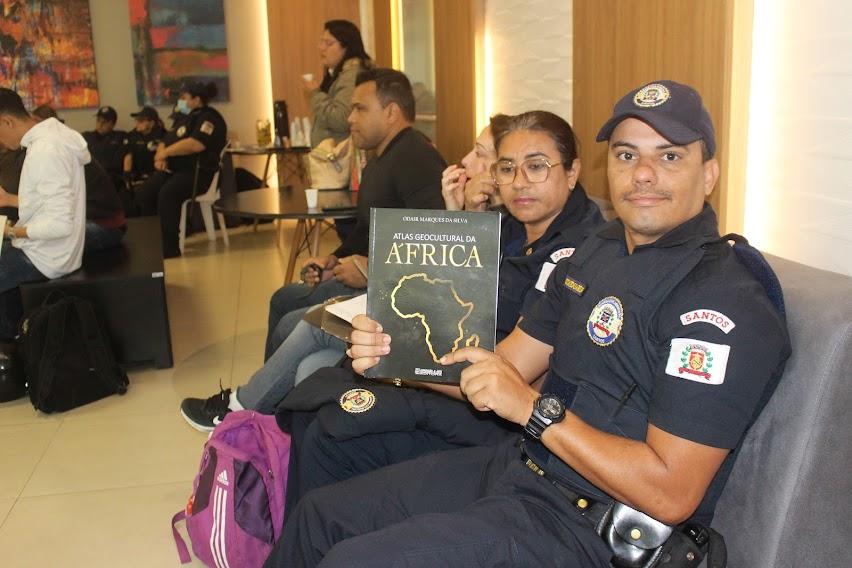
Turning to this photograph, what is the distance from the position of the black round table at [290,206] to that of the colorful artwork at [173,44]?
202 inches

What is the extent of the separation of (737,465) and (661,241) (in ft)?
1.44

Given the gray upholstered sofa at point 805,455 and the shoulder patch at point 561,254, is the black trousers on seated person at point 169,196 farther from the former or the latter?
the gray upholstered sofa at point 805,455

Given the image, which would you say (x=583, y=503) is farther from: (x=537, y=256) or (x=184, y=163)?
(x=184, y=163)

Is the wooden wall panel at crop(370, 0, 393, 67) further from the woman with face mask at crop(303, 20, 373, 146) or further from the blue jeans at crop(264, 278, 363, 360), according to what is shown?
the blue jeans at crop(264, 278, 363, 360)

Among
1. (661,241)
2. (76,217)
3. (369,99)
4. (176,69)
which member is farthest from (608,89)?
(176,69)

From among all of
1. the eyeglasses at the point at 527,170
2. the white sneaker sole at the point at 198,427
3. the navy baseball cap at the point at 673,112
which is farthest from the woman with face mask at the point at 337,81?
the navy baseball cap at the point at 673,112

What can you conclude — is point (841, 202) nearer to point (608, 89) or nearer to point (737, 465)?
point (737, 465)

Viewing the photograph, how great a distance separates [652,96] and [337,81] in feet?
12.9

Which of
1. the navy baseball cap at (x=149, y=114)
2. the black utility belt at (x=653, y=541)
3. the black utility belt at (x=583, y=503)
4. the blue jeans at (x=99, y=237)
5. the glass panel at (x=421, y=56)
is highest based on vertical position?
the glass panel at (x=421, y=56)

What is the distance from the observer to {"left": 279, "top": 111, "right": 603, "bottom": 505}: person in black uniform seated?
2076mm

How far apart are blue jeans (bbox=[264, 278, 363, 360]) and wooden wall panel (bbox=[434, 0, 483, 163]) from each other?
1.79m

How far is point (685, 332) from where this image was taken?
1441 millimetres

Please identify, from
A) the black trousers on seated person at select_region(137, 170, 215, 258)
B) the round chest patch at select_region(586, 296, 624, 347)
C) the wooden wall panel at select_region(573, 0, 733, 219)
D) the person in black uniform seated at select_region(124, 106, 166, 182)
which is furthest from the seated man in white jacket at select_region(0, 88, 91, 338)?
the person in black uniform seated at select_region(124, 106, 166, 182)

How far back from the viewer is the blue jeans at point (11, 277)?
404cm
